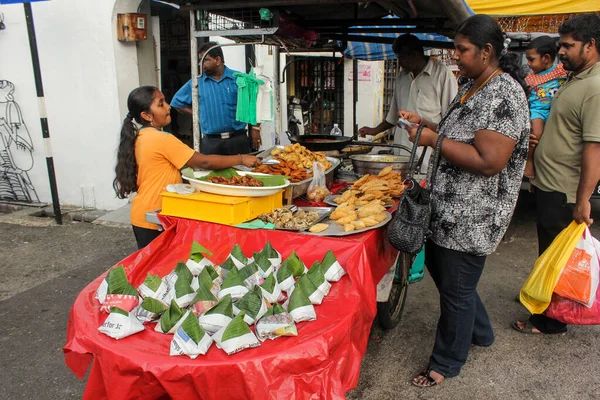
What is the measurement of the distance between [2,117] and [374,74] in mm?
9662

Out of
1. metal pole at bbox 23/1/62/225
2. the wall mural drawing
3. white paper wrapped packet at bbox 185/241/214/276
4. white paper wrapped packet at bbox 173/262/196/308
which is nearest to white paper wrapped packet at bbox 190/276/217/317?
white paper wrapped packet at bbox 173/262/196/308

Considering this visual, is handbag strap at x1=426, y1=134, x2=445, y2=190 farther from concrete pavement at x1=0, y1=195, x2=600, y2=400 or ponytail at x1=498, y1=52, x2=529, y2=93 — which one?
concrete pavement at x1=0, y1=195, x2=600, y2=400

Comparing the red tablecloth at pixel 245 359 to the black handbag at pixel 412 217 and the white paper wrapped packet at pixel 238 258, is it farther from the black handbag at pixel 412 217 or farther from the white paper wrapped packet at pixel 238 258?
the white paper wrapped packet at pixel 238 258

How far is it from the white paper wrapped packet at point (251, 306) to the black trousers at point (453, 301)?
1.11 m

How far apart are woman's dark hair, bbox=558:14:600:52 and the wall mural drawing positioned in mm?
6626

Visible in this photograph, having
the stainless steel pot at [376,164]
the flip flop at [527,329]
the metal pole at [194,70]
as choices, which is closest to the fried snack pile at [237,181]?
the stainless steel pot at [376,164]

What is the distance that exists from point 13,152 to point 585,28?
706cm

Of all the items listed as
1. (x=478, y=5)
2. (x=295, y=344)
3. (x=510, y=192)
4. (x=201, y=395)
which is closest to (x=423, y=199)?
(x=510, y=192)

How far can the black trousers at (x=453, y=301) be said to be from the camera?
95.0 inches

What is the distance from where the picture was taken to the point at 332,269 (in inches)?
81.3

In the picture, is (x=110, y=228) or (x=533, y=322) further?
(x=110, y=228)

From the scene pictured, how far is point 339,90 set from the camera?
13.8 m

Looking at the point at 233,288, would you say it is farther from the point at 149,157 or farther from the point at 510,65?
the point at 510,65

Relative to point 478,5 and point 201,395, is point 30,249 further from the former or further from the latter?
point 478,5
